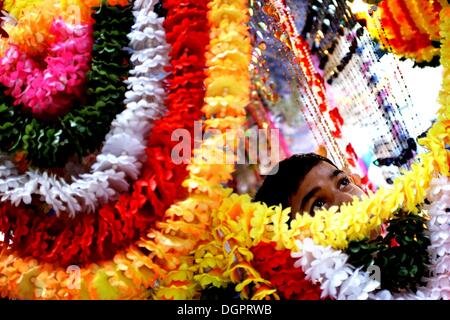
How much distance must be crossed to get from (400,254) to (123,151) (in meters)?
Answer: 0.63

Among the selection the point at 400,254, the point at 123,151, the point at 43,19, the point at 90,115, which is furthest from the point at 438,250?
the point at 43,19

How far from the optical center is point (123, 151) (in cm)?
125

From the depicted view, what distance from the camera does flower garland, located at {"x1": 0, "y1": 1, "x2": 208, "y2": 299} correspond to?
47.1 inches

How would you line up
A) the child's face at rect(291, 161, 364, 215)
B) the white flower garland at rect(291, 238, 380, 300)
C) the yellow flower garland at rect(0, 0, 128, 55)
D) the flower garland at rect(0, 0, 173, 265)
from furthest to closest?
the child's face at rect(291, 161, 364, 215)
the yellow flower garland at rect(0, 0, 128, 55)
the flower garland at rect(0, 0, 173, 265)
the white flower garland at rect(291, 238, 380, 300)

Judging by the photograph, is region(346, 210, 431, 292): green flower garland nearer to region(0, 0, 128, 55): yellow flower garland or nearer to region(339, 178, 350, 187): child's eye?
region(339, 178, 350, 187): child's eye

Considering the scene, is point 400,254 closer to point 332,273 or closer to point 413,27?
point 332,273

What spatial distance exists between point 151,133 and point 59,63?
29cm

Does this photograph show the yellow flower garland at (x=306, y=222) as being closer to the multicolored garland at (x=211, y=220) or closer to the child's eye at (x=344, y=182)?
the multicolored garland at (x=211, y=220)

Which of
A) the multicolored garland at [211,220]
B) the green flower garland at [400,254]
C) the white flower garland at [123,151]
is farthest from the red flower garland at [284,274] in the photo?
the white flower garland at [123,151]

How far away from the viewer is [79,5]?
1.41m

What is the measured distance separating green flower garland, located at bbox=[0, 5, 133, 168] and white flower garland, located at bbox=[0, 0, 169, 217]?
0.10ft

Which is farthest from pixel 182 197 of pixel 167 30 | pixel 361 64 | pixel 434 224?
pixel 361 64

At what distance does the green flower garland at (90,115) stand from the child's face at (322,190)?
2.25 feet

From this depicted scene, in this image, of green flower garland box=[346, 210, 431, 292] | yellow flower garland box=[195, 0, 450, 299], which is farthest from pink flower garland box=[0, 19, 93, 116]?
green flower garland box=[346, 210, 431, 292]
